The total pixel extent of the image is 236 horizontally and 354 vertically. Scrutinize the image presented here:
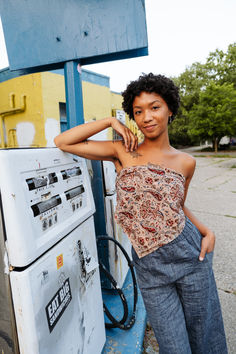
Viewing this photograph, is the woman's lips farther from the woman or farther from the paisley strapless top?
the paisley strapless top

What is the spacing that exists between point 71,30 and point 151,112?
1.00 meters

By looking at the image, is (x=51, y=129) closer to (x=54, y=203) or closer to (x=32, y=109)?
(x=32, y=109)

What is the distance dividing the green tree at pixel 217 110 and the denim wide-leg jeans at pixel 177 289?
18340mm

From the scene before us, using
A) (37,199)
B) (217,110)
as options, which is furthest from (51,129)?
(217,110)

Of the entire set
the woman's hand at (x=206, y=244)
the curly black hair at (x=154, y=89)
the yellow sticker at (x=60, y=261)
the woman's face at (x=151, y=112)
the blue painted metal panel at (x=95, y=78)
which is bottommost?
the woman's hand at (x=206, y=244)

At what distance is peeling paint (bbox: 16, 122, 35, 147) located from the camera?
535 cm

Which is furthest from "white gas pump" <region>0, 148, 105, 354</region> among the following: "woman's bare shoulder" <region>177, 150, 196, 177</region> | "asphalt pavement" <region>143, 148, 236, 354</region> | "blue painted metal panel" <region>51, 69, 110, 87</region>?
"blue painted metal panel" <region>51, 69, 110, 87</region>

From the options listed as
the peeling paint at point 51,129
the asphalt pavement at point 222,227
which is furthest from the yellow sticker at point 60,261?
the peeling paint at point 51,129

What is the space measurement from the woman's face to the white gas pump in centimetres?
48

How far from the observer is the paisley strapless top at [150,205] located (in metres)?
1.26

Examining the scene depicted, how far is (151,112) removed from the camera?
131 cm

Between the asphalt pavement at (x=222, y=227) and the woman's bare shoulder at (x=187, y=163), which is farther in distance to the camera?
the asphalt pavement at (x=222, y=227)

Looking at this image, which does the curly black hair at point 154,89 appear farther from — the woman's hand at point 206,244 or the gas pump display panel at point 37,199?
the woman's hand at point 206,244

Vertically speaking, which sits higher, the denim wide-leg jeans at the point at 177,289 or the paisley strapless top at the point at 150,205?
the paisley strapless top at the point at 150,205
